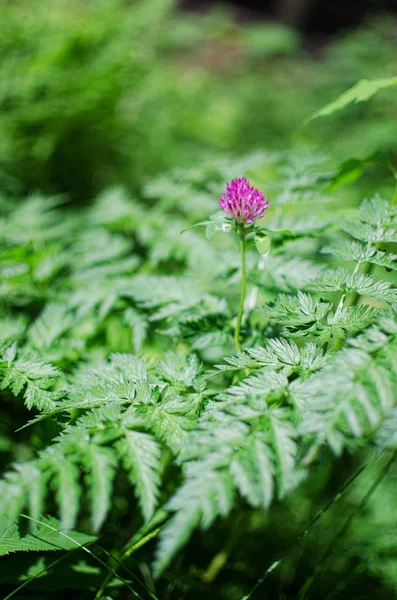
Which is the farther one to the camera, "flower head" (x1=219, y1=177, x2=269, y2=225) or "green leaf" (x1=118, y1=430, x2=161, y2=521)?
"flower head" (x1=219, y1=177, x2=269, y2=225)

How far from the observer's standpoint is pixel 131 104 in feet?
11.5

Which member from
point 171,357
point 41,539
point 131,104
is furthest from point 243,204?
point 131,104

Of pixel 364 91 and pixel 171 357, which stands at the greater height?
pixel 364 91

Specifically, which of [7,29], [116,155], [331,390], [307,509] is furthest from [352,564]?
[7,29]

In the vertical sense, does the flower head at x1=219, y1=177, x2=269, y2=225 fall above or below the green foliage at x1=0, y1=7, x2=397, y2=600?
above

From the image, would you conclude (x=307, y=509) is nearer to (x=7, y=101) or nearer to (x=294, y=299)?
(x=294, y=299)

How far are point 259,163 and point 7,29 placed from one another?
202 centimetres

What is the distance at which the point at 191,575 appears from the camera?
1.31m

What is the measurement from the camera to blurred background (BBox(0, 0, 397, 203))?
2.77m

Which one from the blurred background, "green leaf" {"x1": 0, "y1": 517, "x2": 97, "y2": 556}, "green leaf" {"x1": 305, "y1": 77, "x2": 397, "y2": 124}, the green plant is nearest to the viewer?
the green plant

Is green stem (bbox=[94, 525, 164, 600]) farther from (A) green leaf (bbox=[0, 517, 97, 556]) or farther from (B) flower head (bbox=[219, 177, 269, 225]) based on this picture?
(B) flower head (bbox=[219, 177, 269, 225])

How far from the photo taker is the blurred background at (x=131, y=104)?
2.77 meters

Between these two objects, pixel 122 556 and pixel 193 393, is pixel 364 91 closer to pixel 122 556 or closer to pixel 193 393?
pixel 193 393

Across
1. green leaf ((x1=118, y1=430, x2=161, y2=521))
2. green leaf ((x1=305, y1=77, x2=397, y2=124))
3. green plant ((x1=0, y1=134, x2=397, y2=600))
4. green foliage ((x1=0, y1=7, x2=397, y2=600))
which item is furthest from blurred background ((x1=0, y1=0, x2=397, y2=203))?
green leaf ((x1=118, y1=430, x2=161, y2=521))
